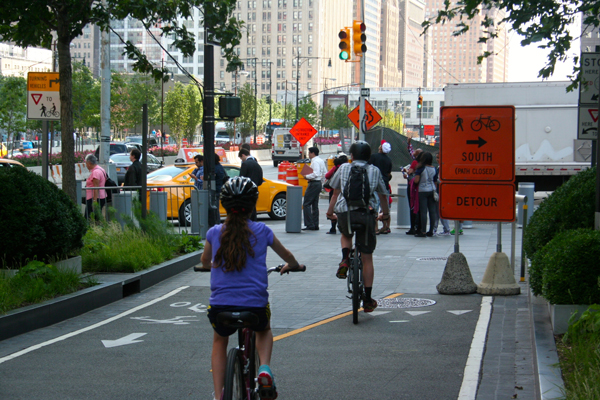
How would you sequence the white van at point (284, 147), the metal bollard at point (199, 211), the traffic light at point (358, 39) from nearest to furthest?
the metal bollard at point (199, 211) → the traffic light at point (358, 39) → the white van at point (284, 147)

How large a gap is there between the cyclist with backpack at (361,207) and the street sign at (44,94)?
20.5 feet

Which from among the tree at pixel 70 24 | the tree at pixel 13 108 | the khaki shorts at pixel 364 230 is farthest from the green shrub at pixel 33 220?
the tree at pixel 13 108

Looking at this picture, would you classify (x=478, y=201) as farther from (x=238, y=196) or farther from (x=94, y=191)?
(x=94, y=191)

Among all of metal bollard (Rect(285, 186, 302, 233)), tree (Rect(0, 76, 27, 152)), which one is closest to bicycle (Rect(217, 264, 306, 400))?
metal bollard (Rect(285, 186, 302, 233))

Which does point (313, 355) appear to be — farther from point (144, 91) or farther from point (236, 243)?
point (144, 91)

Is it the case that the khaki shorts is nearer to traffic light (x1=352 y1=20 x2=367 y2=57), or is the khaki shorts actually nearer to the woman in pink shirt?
the woman in pink shirt

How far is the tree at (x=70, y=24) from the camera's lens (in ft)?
38.2

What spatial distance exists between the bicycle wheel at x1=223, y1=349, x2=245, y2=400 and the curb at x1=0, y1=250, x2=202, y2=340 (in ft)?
13.5

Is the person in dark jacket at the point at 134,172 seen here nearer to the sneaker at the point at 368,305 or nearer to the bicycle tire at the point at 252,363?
the sneaker at the point at 368,305

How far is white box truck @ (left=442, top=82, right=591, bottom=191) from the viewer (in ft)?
83.8

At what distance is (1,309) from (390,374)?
4.04m

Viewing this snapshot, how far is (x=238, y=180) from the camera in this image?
4297 millimetres

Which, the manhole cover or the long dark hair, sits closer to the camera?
the long dark hair

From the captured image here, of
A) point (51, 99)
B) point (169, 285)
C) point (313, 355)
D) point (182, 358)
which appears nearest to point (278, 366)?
point (313, 355)
